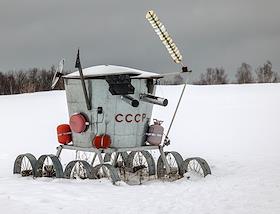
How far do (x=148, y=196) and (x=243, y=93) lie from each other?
830 inches

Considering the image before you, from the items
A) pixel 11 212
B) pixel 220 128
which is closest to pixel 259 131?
pixel 220 128

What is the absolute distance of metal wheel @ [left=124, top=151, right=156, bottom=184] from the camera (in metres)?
10.2

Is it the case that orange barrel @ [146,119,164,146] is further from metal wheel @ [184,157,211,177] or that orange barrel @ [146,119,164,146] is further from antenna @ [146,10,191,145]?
antenna @ [146,10,191,145]

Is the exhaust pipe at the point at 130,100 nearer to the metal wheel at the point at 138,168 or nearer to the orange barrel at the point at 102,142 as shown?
the orange barrel at the point at 102,142

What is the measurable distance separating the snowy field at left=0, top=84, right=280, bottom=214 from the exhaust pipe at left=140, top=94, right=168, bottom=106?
5.15 feet

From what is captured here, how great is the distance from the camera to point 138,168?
37.1ft

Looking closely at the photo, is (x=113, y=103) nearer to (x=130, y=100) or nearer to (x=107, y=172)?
(x=130, y=100)

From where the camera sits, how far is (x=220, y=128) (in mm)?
19375

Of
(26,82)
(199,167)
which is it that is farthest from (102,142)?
(26,82)

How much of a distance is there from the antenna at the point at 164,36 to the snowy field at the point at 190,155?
2.54 m

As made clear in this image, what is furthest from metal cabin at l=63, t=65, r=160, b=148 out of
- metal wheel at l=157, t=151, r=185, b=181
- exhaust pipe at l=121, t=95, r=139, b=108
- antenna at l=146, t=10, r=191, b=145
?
metal wheel at l=157, t=151, r=185, b=181

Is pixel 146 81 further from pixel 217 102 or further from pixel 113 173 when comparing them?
pixel 217 102

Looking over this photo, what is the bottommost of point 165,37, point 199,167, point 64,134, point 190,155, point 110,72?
point 190,155

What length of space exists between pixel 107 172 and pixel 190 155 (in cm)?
598
